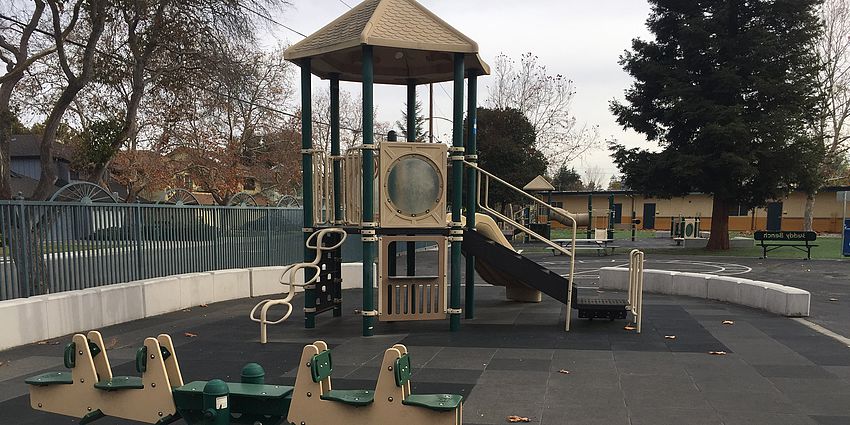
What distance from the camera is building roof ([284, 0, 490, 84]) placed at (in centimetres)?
756

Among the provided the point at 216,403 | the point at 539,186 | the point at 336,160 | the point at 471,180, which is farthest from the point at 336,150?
the point at 539,186

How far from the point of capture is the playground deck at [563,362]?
15.4 ft

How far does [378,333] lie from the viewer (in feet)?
26.5

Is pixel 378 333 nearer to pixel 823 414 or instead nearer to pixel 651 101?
pixel 823 414

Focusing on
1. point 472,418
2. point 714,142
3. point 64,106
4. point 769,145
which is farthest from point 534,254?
point 472,418

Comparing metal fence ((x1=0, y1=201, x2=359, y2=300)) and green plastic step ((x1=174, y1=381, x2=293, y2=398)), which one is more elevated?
metal fence ((x1=0, y1=201, x2=359, y2=300))

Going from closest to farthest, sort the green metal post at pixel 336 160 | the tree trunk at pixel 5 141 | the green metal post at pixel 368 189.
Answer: the green metal post at pixel 368 189 → the green metal post at pixel 336 160 → the tree trunk at pixel 5 141

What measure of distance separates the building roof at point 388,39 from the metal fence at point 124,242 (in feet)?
13.3

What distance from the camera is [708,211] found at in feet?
154

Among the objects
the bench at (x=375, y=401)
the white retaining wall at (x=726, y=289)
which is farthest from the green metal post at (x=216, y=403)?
the white retaining wall at (x=726, y=289)

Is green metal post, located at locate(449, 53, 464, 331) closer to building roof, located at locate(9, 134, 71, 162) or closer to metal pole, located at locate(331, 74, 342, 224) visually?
metal pole, located at locate(331, 74, 342, 224)

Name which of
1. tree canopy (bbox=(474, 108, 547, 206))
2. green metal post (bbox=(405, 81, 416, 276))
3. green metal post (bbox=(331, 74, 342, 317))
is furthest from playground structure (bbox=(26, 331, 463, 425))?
tree canopy (bbox=(474, 108, 547, 206))

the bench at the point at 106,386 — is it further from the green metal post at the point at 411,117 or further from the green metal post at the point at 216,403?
the green metal post at the point at 411,117

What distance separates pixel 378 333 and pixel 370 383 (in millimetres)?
2547
